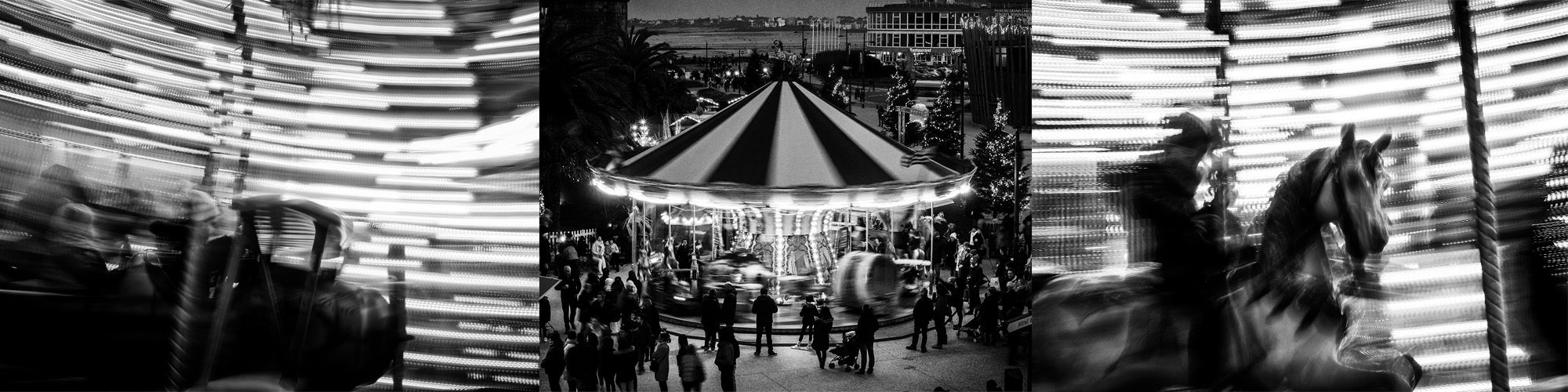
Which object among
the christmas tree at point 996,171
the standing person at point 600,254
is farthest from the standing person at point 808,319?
the christmas tree at point 996,171

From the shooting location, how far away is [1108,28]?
4.32m

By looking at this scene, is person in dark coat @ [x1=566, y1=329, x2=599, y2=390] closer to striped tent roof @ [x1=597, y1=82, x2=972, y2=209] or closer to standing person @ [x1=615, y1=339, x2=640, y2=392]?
standing person @ [x1=615, y1=339, x2=640, y2=392]

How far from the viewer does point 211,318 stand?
367cm

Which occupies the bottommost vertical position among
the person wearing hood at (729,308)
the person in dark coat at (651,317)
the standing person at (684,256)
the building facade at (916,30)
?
the person in dark coat at (651,317)

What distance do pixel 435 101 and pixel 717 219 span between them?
5328 mm

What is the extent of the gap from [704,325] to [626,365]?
1259 millimetres

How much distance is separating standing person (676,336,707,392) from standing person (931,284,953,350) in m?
1.98

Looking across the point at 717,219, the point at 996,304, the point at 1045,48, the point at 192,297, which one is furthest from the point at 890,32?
the point at 192,297

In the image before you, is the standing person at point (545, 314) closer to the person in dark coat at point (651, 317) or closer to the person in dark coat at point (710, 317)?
the person in dark coat at point (651, 317)

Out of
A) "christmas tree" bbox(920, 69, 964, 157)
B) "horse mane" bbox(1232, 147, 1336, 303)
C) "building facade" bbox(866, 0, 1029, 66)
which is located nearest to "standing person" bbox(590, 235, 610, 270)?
"building facade" bbox(866, 0, 1029, 66)

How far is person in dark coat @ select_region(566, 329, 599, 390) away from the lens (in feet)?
17.1

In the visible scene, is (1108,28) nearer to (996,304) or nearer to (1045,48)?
(1045,48)

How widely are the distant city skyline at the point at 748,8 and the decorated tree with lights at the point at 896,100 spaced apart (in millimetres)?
7689

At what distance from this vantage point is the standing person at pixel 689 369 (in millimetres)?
5414
